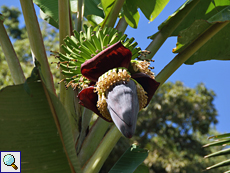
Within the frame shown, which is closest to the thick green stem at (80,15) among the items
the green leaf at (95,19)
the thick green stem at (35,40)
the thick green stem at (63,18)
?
the green leaf at (95,19)

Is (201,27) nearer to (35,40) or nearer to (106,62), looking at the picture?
(106,62)

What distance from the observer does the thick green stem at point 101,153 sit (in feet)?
3.81

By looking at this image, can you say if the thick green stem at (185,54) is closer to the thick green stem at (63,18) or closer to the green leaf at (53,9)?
the thick green stem at (63,18)

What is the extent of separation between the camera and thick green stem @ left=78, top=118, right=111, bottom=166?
4.10ft

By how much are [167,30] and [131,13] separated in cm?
37

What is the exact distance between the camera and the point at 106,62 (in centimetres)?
95

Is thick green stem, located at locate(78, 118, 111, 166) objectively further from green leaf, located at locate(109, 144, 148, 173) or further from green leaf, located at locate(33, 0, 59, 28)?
green leaf, located at locate(33, 0, 59, 28)

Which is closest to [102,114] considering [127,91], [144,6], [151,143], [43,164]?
[127,91]

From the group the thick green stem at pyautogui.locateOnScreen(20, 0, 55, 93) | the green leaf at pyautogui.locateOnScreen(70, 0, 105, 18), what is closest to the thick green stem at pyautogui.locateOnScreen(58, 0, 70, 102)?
the thick green stem at pyautogui.locateOnScreen(20, 0, 55, 93)

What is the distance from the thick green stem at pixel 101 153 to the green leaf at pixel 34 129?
0.91ft

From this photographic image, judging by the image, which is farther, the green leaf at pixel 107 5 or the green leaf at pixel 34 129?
the green leaf at pixel 107 5

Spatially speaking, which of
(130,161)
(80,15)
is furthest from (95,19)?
(130,161)

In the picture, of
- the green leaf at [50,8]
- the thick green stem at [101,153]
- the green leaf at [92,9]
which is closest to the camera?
the thick green stem at [101,153]

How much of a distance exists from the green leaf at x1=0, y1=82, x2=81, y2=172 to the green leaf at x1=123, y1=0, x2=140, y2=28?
1.00m
